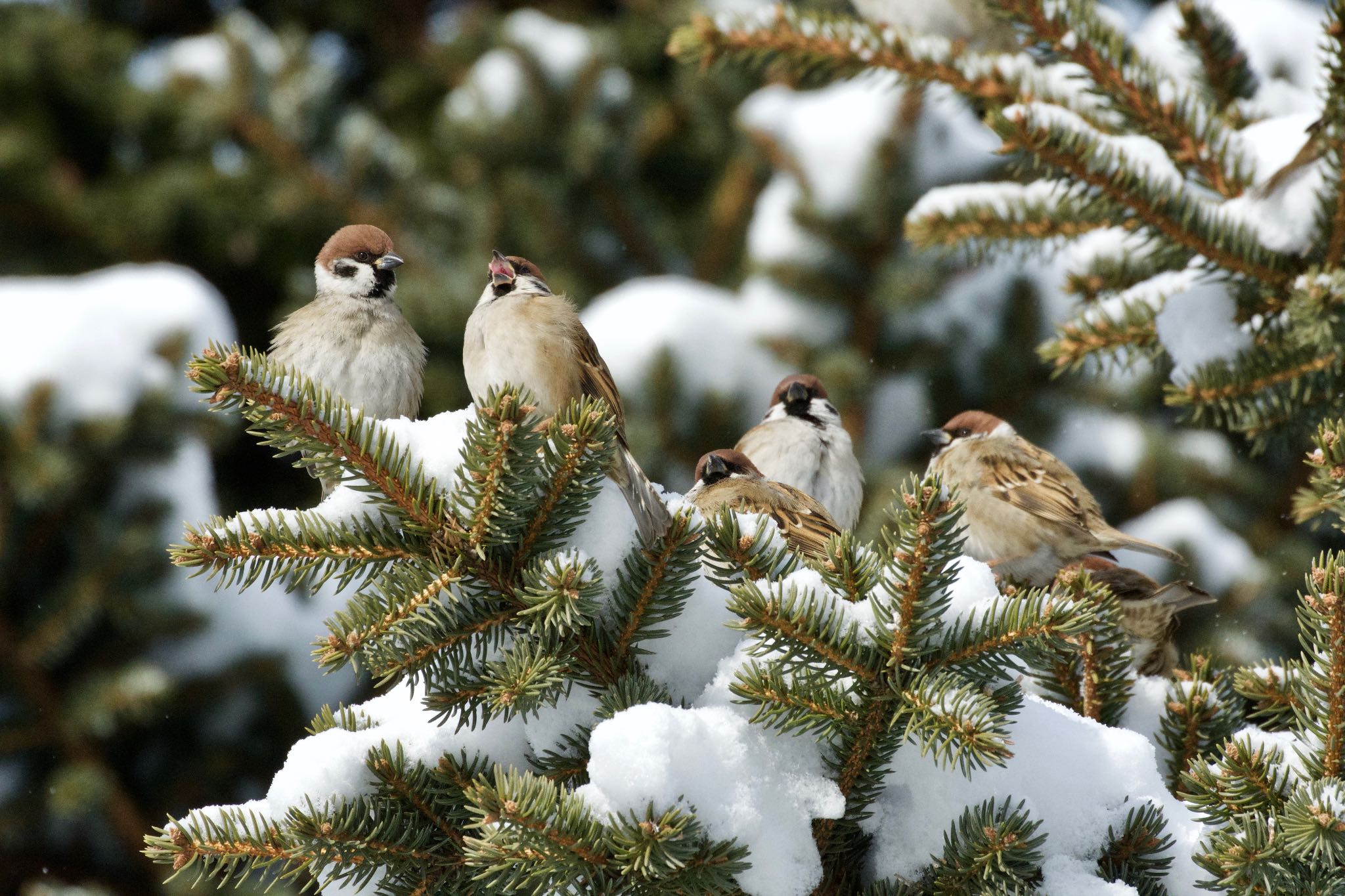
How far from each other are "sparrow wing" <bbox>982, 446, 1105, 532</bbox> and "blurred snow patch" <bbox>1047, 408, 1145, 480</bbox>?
2.69 m

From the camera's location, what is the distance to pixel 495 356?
2.41 m

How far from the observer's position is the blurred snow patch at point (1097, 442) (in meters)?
5.75

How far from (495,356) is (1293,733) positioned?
1.43 metres

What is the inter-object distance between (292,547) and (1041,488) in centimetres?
195

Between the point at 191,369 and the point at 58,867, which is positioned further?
the point at 58,867

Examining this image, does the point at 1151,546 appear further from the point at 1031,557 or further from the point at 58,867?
the point at 58,867

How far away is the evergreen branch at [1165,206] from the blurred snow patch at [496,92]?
4.30m

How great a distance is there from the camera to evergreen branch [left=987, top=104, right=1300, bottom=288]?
226 cm

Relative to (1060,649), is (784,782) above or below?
below

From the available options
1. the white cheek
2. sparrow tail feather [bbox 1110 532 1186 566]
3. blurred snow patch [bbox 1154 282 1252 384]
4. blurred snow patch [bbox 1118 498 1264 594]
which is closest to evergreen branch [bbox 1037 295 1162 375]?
blurred snow patch [bbox 1154 282 1252 384]

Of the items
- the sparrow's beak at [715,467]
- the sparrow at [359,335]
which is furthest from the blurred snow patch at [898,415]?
the sparrow's beak at [715,467]

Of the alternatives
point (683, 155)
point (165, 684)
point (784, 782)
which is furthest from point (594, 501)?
point (683, 155)

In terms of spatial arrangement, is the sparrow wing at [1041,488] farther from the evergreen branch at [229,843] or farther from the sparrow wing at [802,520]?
the evergreen branch at [229,843]

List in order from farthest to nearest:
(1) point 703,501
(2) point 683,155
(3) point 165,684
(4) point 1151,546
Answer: (2) point 683,155 < (3) point 165,684 < (4) point 1151,546 < (1) point 703,501
